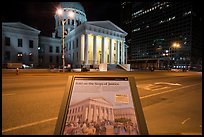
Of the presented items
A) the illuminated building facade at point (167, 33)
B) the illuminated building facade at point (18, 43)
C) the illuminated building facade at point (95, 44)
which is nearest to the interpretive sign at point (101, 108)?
the illuminated building facade at point (95, 44)

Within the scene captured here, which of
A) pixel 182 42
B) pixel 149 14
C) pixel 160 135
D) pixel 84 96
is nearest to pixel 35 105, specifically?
pixel 84 96

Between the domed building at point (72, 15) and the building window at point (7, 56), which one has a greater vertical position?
the domed building at point (72, 15)

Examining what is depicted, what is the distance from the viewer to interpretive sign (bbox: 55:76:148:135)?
10.1 ft

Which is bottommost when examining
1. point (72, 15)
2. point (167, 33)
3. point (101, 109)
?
point (101, 109)

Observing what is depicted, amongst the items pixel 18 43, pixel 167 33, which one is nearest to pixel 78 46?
pixel 18 43

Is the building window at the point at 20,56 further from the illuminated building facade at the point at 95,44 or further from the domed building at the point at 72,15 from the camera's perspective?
the domed building at the point at 72,15

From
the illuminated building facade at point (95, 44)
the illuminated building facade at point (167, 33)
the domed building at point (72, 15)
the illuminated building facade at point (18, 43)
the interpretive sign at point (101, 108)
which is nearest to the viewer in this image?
the interpretive sign at point (101, 108)

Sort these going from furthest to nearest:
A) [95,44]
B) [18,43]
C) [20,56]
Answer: [95,44] < [18,43] < [20,56]

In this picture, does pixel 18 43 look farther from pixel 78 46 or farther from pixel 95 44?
pixel 95 44

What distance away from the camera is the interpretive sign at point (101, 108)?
10.1ft

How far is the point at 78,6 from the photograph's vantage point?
80.6 metres

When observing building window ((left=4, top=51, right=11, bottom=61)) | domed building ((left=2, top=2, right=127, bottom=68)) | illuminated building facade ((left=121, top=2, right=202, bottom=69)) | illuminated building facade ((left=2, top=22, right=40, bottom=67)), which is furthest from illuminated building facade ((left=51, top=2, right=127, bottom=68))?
building window ((left=4, top=51, right=11, bottom=61))

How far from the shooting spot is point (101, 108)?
335cm

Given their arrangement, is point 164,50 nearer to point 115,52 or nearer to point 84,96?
point 115,52
